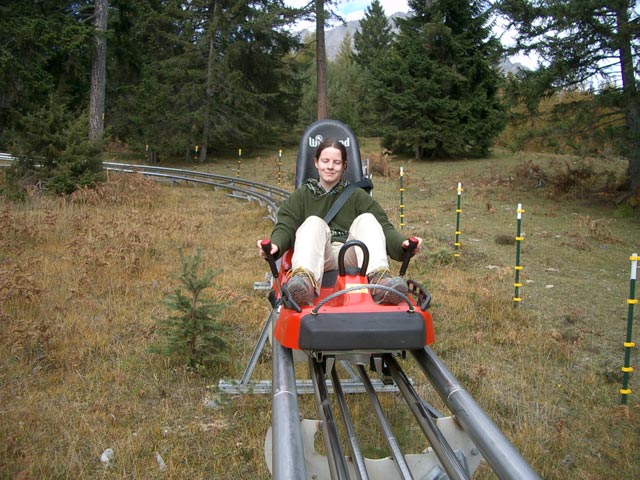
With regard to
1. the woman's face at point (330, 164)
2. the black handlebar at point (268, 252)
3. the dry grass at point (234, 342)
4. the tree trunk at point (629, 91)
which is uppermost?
the tree trunk at point (629, 91)

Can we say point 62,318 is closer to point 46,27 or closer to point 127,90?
point 46,27

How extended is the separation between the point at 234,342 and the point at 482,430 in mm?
3566

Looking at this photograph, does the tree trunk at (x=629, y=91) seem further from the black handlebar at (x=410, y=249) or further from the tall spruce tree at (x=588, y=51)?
the black handlebar at (x=410, y=249)

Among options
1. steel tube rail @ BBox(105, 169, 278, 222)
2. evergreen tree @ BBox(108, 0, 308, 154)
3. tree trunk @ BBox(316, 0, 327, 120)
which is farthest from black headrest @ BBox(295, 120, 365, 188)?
evergreen tree @ BBox(108, 0, 308, 154)

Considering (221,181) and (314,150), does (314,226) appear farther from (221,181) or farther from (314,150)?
(221,181)

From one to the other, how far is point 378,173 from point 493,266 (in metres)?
11.6

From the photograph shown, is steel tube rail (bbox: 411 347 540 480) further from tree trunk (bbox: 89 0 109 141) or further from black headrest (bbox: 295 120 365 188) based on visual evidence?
tree trunk (bbox: 89 0 109 141)

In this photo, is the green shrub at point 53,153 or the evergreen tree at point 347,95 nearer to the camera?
the green shrub at point 53,153

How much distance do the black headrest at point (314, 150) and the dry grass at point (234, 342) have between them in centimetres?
154

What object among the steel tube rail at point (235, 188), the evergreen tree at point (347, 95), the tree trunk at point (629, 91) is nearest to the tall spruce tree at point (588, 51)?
the tree trunk at point (629, 91)

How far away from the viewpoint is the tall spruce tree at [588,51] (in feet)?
40.8

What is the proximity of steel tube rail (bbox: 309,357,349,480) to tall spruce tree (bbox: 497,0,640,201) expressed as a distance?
11474mm

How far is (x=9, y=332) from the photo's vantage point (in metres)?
5.27

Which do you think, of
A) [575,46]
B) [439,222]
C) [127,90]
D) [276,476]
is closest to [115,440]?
[276,476]
